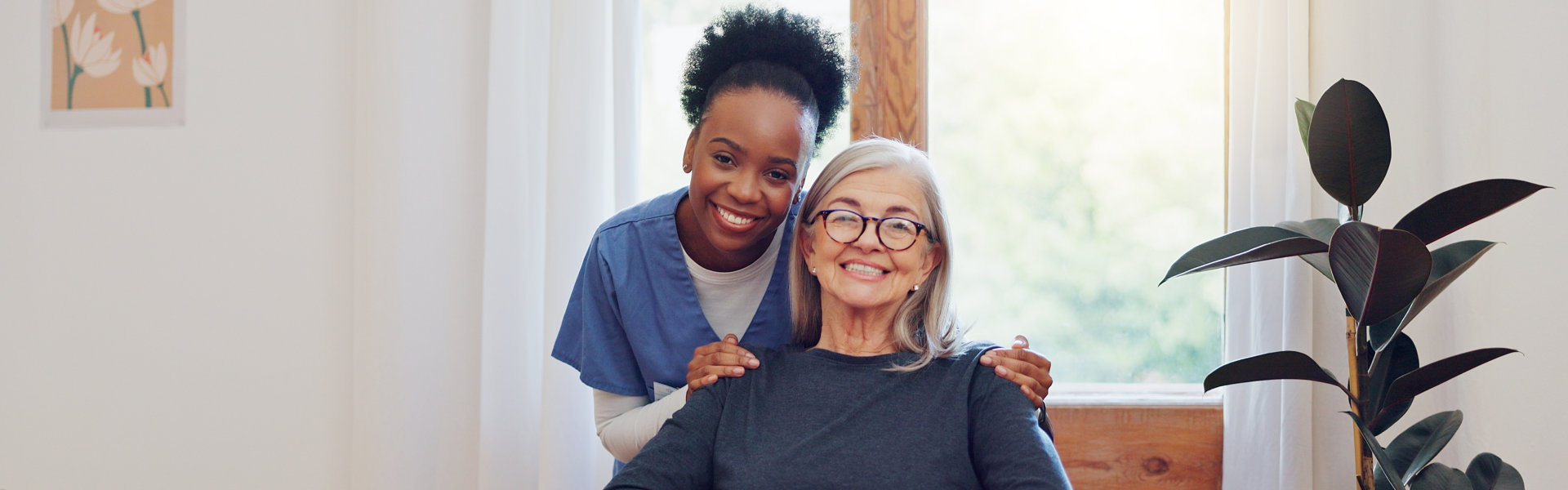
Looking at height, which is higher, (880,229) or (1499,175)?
(1499,175)

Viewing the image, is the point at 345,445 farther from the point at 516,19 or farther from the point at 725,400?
the point at 725,400

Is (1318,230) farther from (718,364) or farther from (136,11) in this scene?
(136,11)

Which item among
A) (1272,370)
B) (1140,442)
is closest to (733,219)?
(1272,370)

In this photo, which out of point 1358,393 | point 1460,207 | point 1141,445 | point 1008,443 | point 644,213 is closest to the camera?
point 1008,443

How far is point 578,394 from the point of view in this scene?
201cm

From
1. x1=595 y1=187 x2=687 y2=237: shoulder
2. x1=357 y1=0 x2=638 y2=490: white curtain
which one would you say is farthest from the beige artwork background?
x1=595 y1=187 x2=687 y2=237: shoulder

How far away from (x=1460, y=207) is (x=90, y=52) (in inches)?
114

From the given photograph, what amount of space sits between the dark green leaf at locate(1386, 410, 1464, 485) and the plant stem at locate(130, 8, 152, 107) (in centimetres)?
271

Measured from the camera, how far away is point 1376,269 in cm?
138

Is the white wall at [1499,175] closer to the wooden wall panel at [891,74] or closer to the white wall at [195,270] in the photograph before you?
the wooden wall panel at [891,74]

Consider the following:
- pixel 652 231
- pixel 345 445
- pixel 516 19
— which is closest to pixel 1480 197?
pixel 652 231

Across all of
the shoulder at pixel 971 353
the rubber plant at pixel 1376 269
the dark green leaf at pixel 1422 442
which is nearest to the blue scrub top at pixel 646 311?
the shoulder at pixel 971 353

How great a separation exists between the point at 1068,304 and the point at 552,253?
46.2 inches

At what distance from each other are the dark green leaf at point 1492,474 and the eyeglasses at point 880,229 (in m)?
0.99
